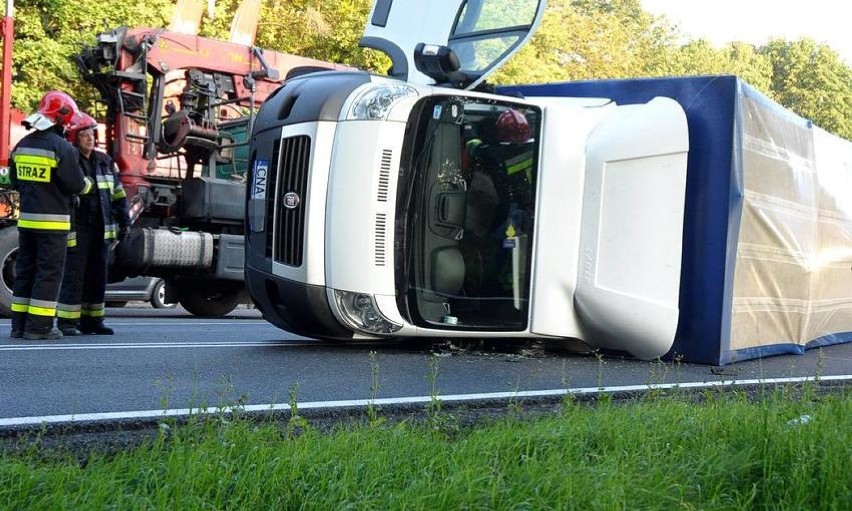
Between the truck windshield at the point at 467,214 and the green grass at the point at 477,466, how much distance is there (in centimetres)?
217

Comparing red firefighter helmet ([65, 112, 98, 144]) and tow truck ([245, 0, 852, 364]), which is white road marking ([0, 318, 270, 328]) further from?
tow truck ([245, 0, 852, 364])

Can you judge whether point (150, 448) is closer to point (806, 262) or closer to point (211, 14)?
point (806, 262)

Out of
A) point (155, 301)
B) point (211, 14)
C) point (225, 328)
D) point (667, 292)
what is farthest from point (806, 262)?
point (211, 14)

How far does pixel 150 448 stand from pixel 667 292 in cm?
429

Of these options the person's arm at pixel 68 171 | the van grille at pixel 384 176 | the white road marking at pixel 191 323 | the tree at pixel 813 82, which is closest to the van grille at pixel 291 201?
the van grille at pixel 384 176

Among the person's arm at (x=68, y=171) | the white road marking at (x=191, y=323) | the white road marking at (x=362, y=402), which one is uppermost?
the person's arm at (x=68, y=171)

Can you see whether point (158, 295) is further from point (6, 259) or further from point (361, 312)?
point (361, 312)

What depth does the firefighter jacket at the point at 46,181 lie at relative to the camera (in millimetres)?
7355

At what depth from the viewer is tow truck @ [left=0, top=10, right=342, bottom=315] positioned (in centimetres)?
1114

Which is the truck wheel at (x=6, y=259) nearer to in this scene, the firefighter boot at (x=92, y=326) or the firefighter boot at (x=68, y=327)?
the firefighter boot at (x=92, y=326)

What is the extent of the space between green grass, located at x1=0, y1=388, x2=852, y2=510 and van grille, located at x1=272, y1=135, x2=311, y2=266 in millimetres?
2338

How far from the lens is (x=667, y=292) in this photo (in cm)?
703

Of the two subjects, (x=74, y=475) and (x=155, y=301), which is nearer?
(x=74, y=475)

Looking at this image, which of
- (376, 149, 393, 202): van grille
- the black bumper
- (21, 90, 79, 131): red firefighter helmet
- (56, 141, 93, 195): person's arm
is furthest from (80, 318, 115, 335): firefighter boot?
(376, 149, 393, 202): van grille
